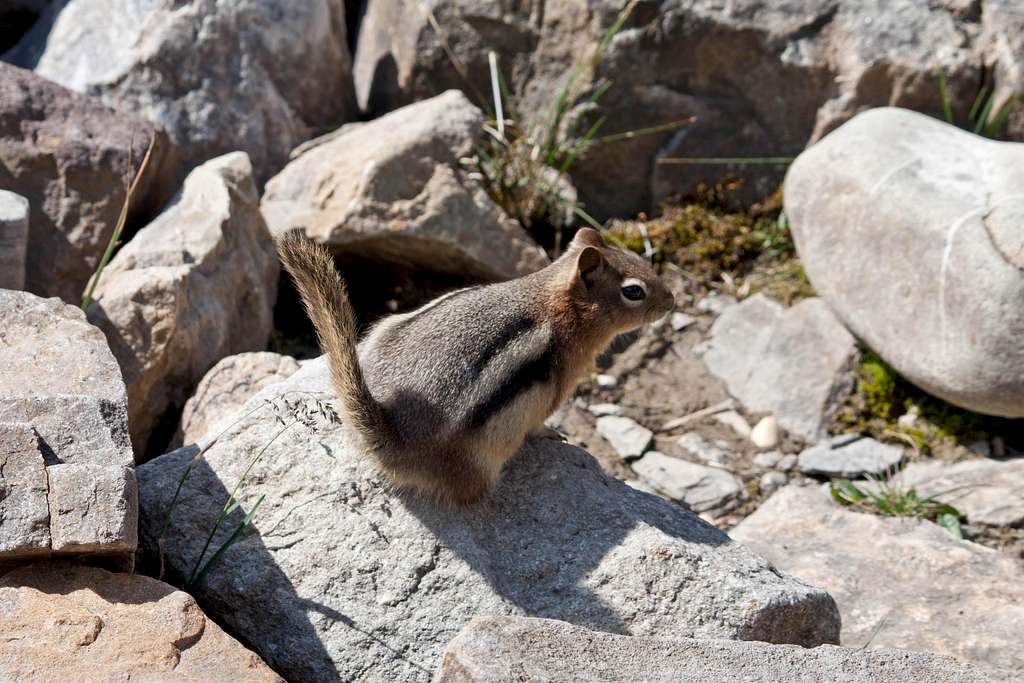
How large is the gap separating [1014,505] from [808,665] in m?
2.93

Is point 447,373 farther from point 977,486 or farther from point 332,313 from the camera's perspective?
point 977,486

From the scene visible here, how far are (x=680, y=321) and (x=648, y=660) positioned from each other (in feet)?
13.9

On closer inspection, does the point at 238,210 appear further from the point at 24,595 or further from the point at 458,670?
the point at 458,670

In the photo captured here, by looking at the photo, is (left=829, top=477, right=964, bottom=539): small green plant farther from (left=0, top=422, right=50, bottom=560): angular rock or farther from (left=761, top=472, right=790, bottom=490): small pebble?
(left=0, top=422, right=50, bottom=560): angular rock

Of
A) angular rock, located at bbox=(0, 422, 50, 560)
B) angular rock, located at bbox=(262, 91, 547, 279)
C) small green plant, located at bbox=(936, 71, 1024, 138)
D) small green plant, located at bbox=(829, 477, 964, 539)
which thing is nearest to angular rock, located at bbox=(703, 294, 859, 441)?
small green plant, located at bbox=(829, 477, 964, 539)

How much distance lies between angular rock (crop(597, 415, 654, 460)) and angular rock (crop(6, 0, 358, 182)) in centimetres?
291

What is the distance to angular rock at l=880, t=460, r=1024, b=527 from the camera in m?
5.76

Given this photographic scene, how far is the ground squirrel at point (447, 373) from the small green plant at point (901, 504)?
6.91 ft

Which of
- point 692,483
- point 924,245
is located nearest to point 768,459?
point 692,483

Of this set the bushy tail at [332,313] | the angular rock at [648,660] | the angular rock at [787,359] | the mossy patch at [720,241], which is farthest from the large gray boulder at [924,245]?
the bushy tail at [332,313]

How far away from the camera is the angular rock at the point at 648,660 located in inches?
126

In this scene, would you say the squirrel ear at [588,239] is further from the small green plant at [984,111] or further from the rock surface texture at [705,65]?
the small green plant at [984,111]

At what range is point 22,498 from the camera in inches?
129

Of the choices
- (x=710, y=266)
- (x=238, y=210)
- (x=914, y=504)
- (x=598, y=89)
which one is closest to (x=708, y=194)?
(x=710, y=266)
